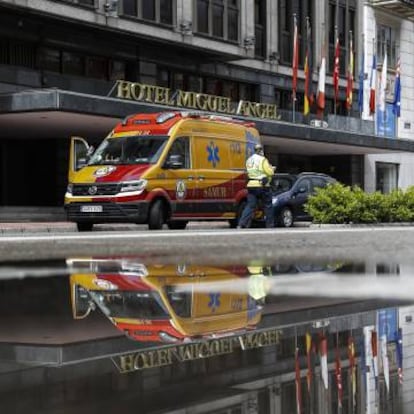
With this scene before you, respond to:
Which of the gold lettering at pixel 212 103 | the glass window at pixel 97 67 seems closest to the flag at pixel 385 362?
the glass window at pixel 97 67

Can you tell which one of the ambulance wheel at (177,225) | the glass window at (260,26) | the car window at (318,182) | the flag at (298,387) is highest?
the glass window at (260,26)

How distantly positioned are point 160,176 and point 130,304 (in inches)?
536

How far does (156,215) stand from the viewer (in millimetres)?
20422

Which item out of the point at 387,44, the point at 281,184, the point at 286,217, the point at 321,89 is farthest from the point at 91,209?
the point at 387,44

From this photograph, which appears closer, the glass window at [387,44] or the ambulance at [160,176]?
the ambulance at [160,176]

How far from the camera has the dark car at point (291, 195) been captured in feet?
86.0

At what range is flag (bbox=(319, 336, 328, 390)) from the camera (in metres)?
4.36

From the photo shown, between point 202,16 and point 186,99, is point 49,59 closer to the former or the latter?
point 186,99

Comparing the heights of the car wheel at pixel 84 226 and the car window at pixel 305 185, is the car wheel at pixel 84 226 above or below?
below

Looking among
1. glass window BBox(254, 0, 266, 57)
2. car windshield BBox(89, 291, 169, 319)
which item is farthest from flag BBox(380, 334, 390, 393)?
glass window BBox(254, 0, 266, 57)

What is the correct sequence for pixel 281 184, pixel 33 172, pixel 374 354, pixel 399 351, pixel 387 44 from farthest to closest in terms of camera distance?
1. pixel 387 44
2. pixel 33 172
3. pixel 281 184
4. pixel 399 351
5. pixel 374 354

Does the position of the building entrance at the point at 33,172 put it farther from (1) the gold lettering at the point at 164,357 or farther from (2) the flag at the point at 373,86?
(1) the gold lettering at the point at 164,357

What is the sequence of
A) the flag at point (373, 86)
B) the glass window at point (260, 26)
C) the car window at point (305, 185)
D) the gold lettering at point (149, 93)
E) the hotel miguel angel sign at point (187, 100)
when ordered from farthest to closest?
the flag at point (373, 86), the glass window at point (260, 26), the gold lettering at point (149, 93), the hotel miguel angel sign at point (187, 100), the car window at point (305, 185)

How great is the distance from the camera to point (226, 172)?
2300cm
